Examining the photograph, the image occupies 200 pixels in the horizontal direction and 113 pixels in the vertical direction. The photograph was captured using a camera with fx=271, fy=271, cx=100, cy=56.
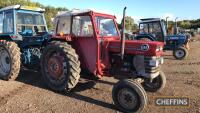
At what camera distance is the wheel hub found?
711cm

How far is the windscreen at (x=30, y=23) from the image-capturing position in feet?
29.8

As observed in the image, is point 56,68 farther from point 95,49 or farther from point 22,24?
point 22,24

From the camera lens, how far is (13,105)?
6.26m

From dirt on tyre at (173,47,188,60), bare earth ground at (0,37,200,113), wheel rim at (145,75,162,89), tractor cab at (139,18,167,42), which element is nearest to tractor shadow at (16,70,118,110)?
bare earth ground at (0,37,200,113)

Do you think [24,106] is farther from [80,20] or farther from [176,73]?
[176,73]

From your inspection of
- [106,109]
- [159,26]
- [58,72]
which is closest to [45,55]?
[58,72]

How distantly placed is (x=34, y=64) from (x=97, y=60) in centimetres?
288

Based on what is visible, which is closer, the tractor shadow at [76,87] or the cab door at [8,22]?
the tractor shadow at [76,87]

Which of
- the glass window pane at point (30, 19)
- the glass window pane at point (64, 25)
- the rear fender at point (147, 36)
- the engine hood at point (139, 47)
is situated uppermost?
the glass window pane at point (30, 19)

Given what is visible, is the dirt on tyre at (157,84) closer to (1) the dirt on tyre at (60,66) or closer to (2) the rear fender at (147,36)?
(1) the dirt on tyre at (60,66)

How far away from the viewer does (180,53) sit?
49.1 feet

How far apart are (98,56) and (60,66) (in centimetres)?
108

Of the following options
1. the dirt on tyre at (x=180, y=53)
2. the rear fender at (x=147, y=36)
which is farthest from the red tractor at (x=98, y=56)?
the dirt on tyre at (x=180, y=53)

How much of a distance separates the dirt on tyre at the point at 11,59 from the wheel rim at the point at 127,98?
3.71 m
